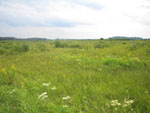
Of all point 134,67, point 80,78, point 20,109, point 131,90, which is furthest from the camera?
point 134,67

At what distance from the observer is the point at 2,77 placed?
3.20 m

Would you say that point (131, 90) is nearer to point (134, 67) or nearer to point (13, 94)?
point (134, 67)

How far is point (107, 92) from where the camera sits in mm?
2189

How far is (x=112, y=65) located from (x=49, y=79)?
2.76m

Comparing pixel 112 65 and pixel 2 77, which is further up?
pixel 112 65

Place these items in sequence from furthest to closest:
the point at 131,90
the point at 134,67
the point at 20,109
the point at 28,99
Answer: the point at 134,67 < the point at 131,90 < the point at 28,99 < the point at 20,109

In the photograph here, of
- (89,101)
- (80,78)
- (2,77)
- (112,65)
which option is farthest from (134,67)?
(2,77)

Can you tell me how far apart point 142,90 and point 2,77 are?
162 inches

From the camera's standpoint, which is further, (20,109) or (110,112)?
(20,109)

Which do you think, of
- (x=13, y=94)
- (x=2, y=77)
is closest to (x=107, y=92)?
(x=13, y=94)

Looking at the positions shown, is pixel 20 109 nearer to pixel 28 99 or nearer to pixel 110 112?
pixel 28 99

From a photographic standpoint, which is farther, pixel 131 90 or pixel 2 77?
pixel 2 77

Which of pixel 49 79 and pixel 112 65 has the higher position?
pixel 112 65

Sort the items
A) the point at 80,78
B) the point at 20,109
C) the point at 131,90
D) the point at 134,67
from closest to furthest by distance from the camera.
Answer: the point at 20,109 < the point at 131,90 < the point at 80,78 < the point at 134,67
